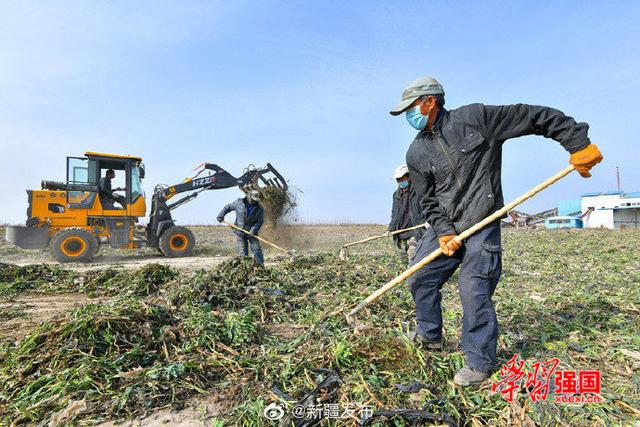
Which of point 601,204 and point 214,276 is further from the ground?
point 601,204

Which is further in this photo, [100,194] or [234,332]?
[100,194]

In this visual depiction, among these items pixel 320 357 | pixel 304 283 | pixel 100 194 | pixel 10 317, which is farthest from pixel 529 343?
pixel 100 194

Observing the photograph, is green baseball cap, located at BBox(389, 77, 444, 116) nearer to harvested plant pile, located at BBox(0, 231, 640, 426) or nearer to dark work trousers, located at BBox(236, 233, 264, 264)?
harvested plant pile, located at BBox(0, 231, 640, 426)

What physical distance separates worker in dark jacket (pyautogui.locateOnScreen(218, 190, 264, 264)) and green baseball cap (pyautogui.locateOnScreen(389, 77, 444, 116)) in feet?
19.8

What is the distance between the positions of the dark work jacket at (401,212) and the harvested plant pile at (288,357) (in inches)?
88.2

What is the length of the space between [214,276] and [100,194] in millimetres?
8404

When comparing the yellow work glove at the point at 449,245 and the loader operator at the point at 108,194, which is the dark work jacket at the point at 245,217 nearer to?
the loader operator at the point at 108,194

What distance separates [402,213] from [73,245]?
9.49 metres

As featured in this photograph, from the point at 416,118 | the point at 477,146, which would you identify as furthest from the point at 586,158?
the point at 416,118

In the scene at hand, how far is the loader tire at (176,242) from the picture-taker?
12.8m

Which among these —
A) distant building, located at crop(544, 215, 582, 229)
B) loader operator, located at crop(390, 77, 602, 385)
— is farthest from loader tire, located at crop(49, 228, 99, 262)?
distant building, located at crop(544, 215, 582, 229)

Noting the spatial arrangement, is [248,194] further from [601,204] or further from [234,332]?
[601,204]

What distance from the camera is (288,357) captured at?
316 centimetres

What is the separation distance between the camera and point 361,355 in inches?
118
